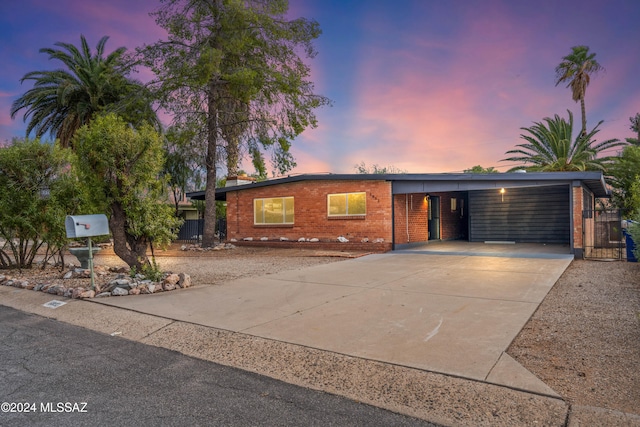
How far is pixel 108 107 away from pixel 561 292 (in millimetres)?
20619

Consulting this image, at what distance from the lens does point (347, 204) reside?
55.5 feet

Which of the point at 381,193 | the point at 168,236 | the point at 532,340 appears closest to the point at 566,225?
the point at 381,193

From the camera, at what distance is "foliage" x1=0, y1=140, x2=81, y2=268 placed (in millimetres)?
10109

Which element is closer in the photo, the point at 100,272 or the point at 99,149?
the point at 99,149

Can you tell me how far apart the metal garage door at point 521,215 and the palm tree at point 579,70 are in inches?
950

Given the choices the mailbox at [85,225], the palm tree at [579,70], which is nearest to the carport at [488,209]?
the mailbox at [85,225]

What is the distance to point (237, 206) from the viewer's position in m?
20.9

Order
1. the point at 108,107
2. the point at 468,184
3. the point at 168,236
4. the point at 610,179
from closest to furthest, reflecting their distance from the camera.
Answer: the point at 168,236, the point at 468,184, the point at 108,107, the point at 610,179

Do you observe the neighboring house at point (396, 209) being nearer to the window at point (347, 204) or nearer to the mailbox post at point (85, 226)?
the window at point (347, 204)

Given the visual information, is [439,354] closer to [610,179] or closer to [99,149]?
[99,149]

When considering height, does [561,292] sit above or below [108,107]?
below

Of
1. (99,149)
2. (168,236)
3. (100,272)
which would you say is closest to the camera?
(99,149)

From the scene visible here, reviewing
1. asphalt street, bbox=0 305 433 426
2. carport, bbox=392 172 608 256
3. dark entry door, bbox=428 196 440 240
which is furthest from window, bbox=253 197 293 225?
asphalt street, bbox=0 305 433 426

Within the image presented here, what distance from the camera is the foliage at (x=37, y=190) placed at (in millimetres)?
10109
